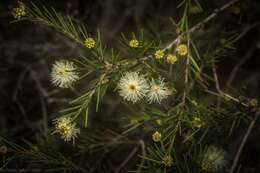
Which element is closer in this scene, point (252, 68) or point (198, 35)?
point (198, 35)

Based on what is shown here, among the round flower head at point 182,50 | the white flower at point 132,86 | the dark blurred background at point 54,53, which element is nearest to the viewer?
the white flower at point 132,86

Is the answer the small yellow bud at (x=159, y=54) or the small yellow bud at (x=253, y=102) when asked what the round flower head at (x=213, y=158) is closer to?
the small yellow bud at (x=253, y=102)

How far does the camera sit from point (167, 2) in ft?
12.0

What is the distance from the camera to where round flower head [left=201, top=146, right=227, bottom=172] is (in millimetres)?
1822

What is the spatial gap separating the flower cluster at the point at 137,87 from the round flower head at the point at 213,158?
0.45 metres

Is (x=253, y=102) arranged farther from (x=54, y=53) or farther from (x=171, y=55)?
(x=54, y=53)

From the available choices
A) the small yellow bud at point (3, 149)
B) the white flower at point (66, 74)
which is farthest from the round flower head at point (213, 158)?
the small yellow bud at point (3, 149)

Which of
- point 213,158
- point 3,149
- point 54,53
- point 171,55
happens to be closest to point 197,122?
point 213,158

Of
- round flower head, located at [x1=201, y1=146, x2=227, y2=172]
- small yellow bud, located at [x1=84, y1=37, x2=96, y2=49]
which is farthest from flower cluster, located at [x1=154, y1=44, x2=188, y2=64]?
round flower head, located at [x1=201, y1=146, x2=227, y2=172]

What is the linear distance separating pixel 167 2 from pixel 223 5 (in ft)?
4.85

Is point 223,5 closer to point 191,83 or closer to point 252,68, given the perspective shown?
point 191,83

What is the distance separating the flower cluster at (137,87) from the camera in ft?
5.38

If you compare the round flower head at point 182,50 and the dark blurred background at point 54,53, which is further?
the dark blurred background at point 54,53

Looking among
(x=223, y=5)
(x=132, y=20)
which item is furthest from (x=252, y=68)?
(x=223, y=5)
